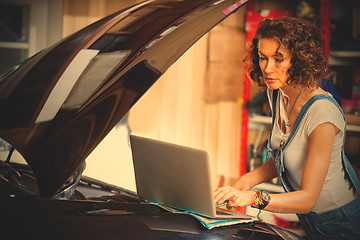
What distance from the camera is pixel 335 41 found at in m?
2.60

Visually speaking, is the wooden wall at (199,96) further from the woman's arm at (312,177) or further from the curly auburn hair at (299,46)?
the woman's arm at (312,177)

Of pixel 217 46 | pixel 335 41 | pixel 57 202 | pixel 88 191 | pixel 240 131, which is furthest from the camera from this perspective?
pixel 240 131

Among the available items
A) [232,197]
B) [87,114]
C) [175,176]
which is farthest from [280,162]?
[87,114]

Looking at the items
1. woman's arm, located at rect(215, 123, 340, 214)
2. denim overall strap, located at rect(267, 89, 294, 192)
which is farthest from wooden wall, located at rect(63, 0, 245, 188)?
woman's arm, located at rect(215, 123, 340, 214)

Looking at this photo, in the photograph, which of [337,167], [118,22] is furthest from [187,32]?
[337,167]

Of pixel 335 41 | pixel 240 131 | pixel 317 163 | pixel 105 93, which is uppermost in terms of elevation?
pixel 335 41

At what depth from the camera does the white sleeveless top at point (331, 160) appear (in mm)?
1135

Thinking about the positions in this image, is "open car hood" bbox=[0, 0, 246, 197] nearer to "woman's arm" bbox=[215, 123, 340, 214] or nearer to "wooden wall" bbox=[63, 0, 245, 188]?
"woman's arm" bbox=[215, 123, 340, 214]

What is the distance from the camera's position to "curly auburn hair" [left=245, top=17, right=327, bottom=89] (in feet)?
3.88

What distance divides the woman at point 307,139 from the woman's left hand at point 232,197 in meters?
0.03

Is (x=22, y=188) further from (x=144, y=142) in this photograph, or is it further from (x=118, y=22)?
(x=118, y=22)

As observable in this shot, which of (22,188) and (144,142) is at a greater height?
(144,142)

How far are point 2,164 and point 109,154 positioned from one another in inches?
75.4

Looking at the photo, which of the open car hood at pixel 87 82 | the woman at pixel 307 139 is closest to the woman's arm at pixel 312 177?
the woman at pixel 307 139
